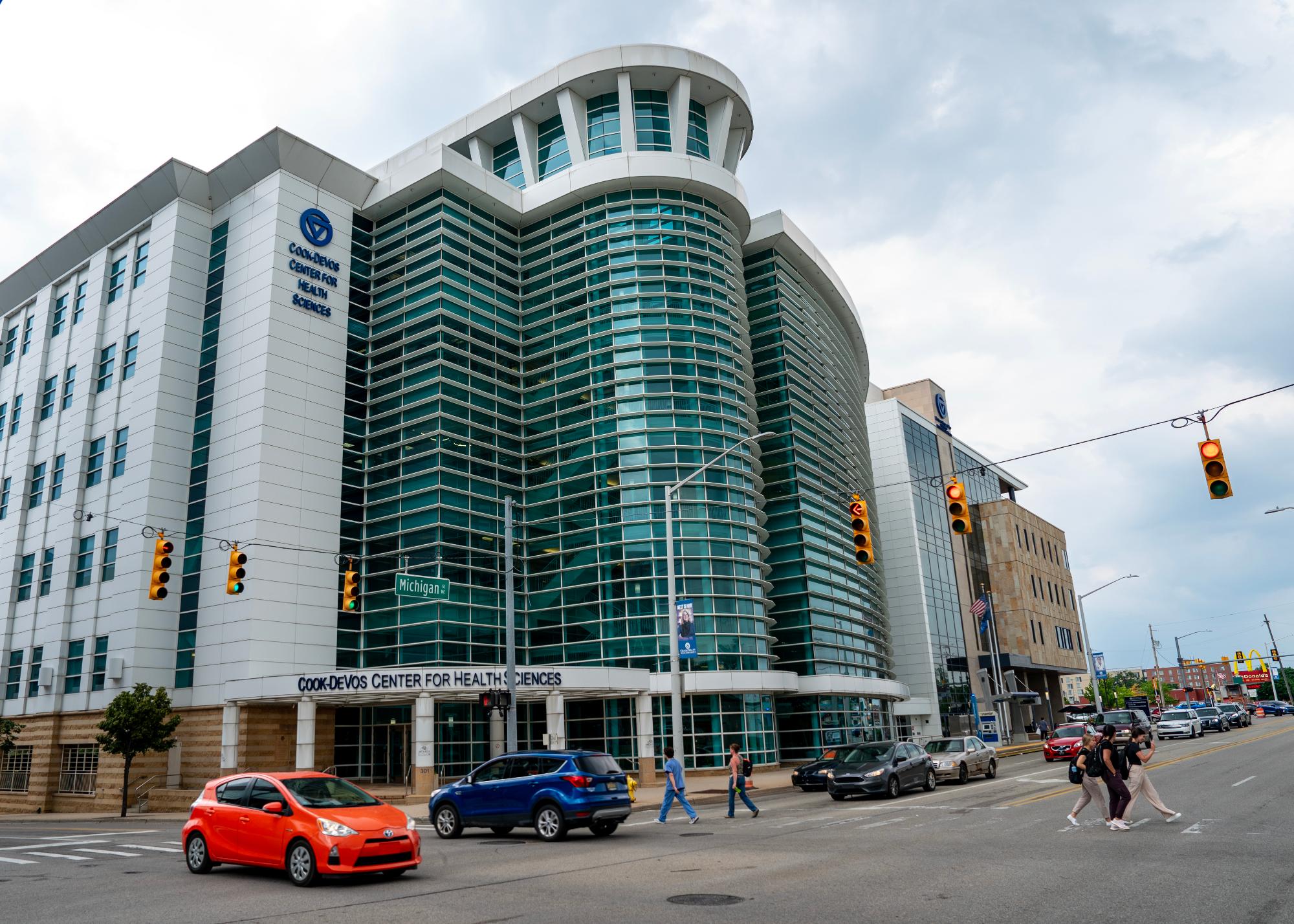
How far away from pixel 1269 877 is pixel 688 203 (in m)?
44.4

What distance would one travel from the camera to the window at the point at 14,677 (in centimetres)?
4847

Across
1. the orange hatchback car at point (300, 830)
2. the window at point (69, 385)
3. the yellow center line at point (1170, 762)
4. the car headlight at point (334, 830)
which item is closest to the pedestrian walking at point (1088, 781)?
the yellow center line at point (1170, 762)

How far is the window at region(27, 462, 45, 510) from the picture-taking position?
5128 cm

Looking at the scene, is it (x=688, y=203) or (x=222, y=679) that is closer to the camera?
(x=222, y=679)

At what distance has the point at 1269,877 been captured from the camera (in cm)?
1090

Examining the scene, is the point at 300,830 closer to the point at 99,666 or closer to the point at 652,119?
the point at 99,666

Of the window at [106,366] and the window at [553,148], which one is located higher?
the window at [553,148]

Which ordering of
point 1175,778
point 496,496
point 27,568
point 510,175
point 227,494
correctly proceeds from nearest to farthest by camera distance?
1. point 1175,778
2. point 227,494
3. point 496,496
4. point 27,568
5. point 510,175

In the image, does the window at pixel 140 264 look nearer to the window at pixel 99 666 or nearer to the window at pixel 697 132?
the window at pixel 99 666

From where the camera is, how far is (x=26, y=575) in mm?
50188

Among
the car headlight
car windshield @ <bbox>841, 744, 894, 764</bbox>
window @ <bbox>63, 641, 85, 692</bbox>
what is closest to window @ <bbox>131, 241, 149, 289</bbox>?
window @ <bbox>63, 641, 85, 692</bbox>

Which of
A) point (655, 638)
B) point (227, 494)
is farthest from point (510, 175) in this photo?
point (655, 638)

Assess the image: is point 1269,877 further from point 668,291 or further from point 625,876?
point 668,291

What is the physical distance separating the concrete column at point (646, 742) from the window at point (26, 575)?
35.0m
